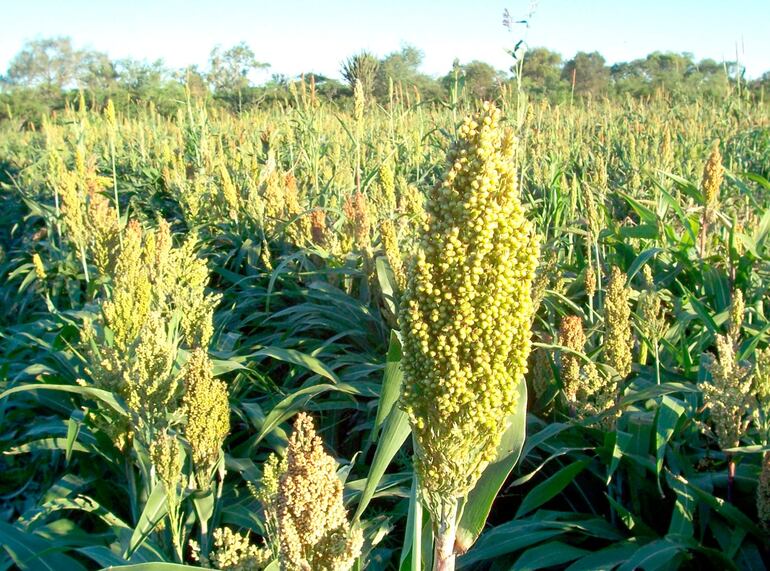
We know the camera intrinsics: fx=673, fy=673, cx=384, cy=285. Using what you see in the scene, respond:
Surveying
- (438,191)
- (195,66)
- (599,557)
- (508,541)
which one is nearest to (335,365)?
(508,541)

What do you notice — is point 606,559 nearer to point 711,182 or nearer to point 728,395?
point 728,395

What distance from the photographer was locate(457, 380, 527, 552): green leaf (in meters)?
1.30

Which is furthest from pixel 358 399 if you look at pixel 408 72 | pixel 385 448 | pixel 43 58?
pixel 43 58

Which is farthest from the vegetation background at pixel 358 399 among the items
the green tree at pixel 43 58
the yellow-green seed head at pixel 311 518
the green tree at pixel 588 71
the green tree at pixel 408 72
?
the green tree at pixel 43 58

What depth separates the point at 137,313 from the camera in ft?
8.85

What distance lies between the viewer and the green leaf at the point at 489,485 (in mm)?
1304

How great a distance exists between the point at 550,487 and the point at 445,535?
1291 millimetres

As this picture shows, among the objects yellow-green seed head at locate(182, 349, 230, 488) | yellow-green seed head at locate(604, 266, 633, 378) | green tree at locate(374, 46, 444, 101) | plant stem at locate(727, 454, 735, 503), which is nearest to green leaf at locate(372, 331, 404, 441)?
yellow-green seed head at locate(182, 349, 230, 488)

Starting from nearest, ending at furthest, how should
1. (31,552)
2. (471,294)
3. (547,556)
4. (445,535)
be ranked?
(471,294) → (445,535) → (547,556) → (31,552)

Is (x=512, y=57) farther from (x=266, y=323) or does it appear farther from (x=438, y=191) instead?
(x=438, y=191)

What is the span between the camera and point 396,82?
512 inches

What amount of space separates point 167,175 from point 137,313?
509cm

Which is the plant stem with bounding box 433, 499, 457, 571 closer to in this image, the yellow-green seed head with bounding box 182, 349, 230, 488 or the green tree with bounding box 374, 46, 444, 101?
the yellow-green seed head with bounding box 182, 349, 230, 488

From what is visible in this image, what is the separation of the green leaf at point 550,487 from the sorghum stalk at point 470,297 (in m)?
1.32
